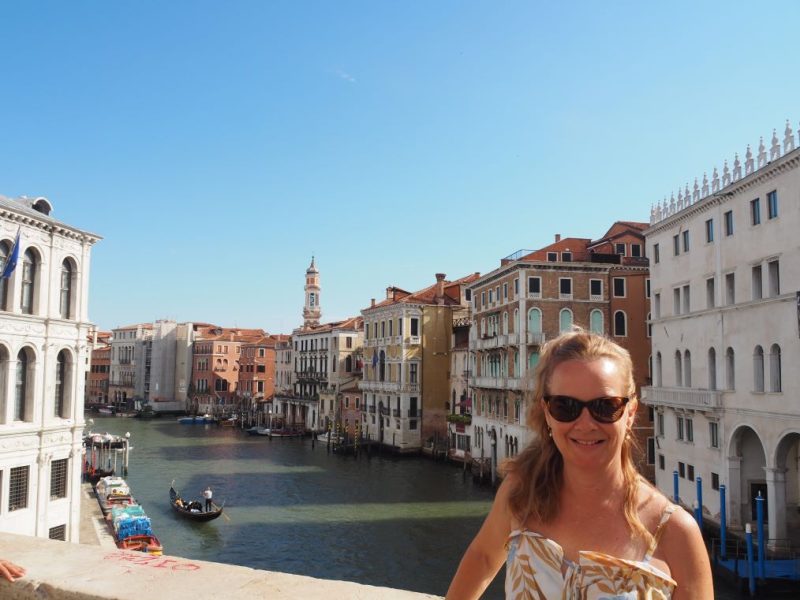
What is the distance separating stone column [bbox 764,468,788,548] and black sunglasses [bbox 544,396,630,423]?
15898 mm

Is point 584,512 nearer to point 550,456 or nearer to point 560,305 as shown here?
point 550,456

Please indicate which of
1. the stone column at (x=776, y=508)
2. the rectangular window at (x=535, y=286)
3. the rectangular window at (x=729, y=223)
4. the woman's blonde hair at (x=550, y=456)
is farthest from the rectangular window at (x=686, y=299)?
the woman's blonde hair at (x=550, y=456)

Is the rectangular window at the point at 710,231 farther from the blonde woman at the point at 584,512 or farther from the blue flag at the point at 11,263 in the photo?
the blonde woman at the point at 584,512

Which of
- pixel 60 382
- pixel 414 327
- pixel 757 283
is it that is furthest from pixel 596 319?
pixel 60 382

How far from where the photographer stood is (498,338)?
1126 inches

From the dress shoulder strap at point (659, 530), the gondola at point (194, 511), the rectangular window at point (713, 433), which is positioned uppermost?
the dress shoulder strap at point (659, 530)

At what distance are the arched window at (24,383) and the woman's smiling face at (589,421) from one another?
45.5 feet

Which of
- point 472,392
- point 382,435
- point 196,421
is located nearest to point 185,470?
point 382,435

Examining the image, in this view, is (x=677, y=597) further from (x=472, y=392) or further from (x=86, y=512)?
(x=472, y=392)

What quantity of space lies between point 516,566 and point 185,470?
33.9 metres

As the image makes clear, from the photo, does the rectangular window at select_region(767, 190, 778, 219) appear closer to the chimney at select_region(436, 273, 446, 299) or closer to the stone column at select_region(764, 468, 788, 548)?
the stone column at select_region(764, 468, 788, 548)

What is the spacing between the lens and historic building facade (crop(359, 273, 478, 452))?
125 feet

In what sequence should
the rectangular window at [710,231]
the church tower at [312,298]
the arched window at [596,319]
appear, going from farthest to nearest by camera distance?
the church tower at [312,298]
the arched window at [596,319]
the rectangular window at [710,231]

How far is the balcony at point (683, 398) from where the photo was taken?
1728 centimetres
